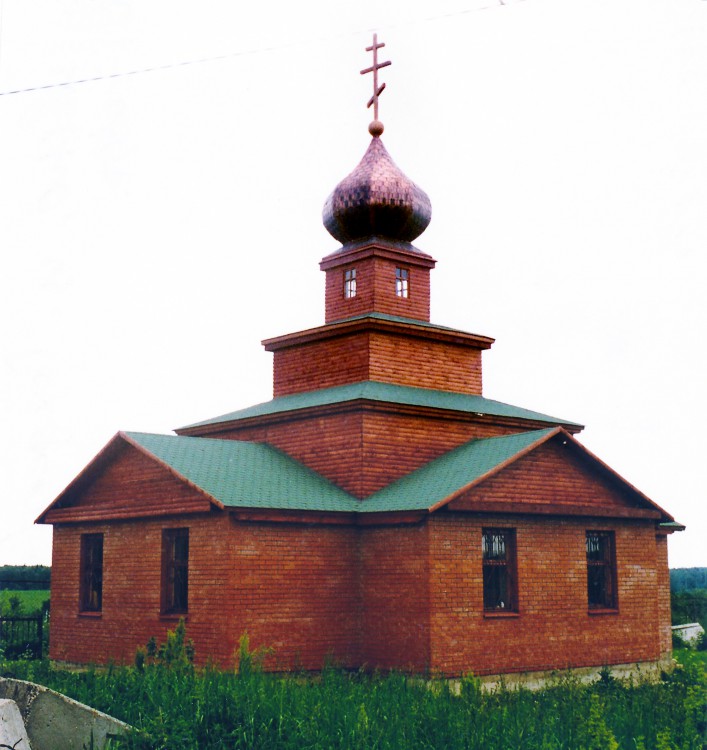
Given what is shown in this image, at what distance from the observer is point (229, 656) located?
17.6 meters

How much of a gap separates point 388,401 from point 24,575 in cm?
3474

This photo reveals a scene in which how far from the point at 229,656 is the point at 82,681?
3.22 metres

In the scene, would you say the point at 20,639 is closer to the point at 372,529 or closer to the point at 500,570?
the point at 372,529

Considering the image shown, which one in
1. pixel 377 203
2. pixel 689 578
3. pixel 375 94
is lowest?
pixel 689 578

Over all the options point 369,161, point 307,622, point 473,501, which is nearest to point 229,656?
point 307,622

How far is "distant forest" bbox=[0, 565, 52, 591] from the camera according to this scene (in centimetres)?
4588

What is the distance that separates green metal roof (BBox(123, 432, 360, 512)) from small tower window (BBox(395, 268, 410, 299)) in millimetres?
4742

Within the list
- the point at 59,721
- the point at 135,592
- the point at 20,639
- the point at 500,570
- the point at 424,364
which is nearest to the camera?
the point at 59,721

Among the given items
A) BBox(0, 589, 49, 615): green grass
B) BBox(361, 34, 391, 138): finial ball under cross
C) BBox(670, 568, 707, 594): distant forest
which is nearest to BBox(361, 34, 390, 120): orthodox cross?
BBox(361, 34, 391, 138): finial ball under cross

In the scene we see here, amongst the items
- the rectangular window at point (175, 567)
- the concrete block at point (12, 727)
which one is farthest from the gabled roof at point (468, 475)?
the concrete block at point (12, 727)

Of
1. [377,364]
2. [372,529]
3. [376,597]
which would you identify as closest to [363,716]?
[376,597]

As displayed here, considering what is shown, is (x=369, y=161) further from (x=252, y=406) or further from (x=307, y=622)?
(x=307, y=622)

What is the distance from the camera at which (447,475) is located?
1962 cm

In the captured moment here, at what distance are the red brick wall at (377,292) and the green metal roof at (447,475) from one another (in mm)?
3957
